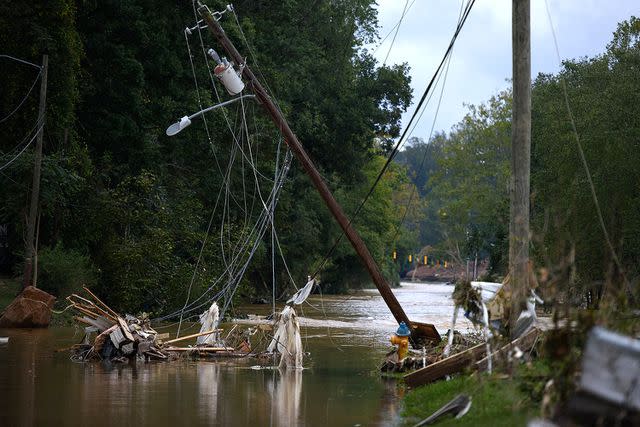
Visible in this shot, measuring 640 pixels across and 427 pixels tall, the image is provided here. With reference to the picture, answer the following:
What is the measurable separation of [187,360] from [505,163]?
254 ft

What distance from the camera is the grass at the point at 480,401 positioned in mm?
12117

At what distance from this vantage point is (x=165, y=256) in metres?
40.3

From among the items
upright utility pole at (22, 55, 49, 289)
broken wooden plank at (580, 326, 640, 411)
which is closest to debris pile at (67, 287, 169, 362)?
upright utility pole at (22, 55, 49, 289)

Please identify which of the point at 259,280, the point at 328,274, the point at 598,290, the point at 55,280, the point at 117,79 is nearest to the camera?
the point at 55,280

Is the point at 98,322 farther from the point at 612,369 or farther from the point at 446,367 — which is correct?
the point at 612,369

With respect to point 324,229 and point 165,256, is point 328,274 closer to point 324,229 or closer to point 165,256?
point 324,229

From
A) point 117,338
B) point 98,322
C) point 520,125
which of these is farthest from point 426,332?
point 520,125

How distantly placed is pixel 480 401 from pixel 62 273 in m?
26.3

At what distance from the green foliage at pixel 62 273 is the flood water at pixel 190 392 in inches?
413

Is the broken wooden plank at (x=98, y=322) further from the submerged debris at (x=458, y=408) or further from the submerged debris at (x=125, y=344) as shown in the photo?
the submerged debris at (x=458, y=408)

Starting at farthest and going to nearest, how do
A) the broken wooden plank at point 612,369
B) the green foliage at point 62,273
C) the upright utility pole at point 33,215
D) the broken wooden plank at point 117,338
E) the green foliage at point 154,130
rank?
the green foliage at point 154,130
the green foliage at point 62,273
the upright utility pole at point 33,215
the broken wooden plank at point 117,338
the broken wooden plank at point 612,369

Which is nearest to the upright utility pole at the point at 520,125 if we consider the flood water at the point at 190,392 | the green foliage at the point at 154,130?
the flood water at the point at 190,392

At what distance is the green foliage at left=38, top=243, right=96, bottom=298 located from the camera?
3828 centimetres

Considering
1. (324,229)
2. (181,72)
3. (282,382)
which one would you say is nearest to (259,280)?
(324,229)
